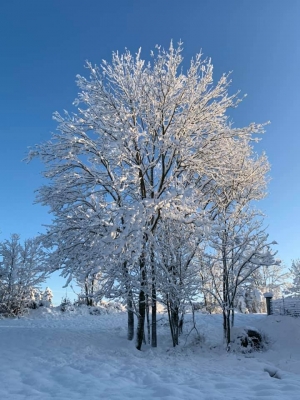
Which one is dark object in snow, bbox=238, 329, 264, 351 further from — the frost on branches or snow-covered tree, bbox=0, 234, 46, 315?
snow-covered tree, bbox=0, 234, 46, 315

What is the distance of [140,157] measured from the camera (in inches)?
416

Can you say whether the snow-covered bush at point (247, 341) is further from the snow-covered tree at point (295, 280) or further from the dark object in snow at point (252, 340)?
the snow-covered tree at point (295, 280)

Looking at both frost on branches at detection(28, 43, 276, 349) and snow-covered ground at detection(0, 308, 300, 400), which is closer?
snow-covered ground at detection(0, 308, 300, 400)

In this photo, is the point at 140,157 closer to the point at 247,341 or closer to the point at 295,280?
the point at 247,341

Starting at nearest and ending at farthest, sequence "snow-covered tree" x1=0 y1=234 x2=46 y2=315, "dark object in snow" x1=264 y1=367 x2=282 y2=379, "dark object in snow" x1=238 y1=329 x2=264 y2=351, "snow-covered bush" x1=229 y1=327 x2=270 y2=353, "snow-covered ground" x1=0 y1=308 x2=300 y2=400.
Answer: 1. "snow-covered ground" x1=0 y1=308 x2=300 y2=400
2. "dark object in snow" x1=264 y1=367 x2=282 y2=379
3. "snow-covered bush" x1=229 y1=327 x2=270 y2=353
4. "dark object in snow" x1=238 y1=329 x2=264 y2=351
5. "snow-covered tree" x1=0 y1=234 x2=46 y2=315

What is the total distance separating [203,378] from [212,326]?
9.98m

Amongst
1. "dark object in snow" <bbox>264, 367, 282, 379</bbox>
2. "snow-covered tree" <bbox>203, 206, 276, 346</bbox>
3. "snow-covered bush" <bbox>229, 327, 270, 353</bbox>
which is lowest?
"snow-covered bush" <bbox>229, 327, 270, 353</bbox>

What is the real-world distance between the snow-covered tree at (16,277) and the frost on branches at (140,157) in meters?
11.6

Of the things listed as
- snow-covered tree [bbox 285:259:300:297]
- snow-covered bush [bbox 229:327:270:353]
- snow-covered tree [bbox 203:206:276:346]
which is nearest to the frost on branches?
snow-covered tree [bbox 203:206:276:346]

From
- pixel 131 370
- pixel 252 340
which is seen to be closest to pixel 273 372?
pixel 131 370

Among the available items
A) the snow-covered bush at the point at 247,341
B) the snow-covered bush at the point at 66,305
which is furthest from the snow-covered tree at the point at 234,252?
the snow-covered bush at the point at 66,305

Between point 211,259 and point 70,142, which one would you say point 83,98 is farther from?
point 211,259

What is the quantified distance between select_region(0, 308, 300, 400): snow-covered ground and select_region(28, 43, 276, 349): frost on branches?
1467 millimetres

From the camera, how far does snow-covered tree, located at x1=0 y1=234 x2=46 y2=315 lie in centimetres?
2091
